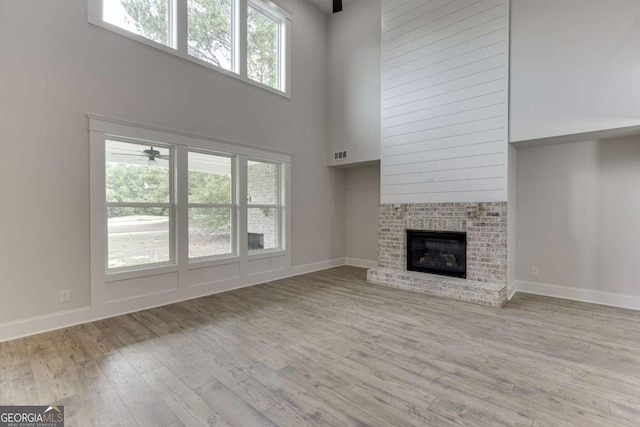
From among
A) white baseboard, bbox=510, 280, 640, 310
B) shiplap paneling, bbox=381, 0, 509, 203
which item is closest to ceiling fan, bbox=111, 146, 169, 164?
shiplap paneling, bbox=381, 0, 509, 203

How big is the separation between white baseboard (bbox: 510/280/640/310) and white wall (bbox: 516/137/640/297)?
0.06 m

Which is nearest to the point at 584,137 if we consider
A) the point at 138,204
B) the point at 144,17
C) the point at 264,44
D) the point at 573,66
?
the point at 573,66

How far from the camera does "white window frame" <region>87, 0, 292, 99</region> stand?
3.66m

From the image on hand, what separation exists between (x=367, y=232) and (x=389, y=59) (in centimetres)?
357

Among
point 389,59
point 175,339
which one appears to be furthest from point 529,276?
point 175,339

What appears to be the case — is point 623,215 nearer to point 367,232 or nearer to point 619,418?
point 619,418

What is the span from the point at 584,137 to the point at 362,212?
13.1 feet

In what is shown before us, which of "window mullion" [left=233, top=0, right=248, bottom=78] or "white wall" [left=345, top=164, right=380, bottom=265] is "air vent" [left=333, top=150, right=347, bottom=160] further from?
"window mullion" [left=233, top=0, right=248, bottom=78]

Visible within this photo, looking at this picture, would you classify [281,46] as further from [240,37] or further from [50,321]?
[50,321]

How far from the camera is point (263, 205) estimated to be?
17.8ft

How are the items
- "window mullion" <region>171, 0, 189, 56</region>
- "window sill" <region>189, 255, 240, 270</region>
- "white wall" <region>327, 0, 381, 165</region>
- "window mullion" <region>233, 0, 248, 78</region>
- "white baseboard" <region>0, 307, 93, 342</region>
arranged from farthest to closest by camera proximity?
1. "white wall" <region>327, 0, 381, 165</region>
2. "window mullion" <region>233, 0, 248, 78</region>
3. "window sill" <region>189, 255, 240, 270</region>
4. "window mullion" <region>171, 0, 189, 56</region>
5. "white baseboard" <region>0, 307, 93, 342</region>

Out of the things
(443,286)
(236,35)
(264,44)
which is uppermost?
(264,44)

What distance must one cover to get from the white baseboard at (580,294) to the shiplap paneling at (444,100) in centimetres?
161

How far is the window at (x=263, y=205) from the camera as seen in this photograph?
5277mm
